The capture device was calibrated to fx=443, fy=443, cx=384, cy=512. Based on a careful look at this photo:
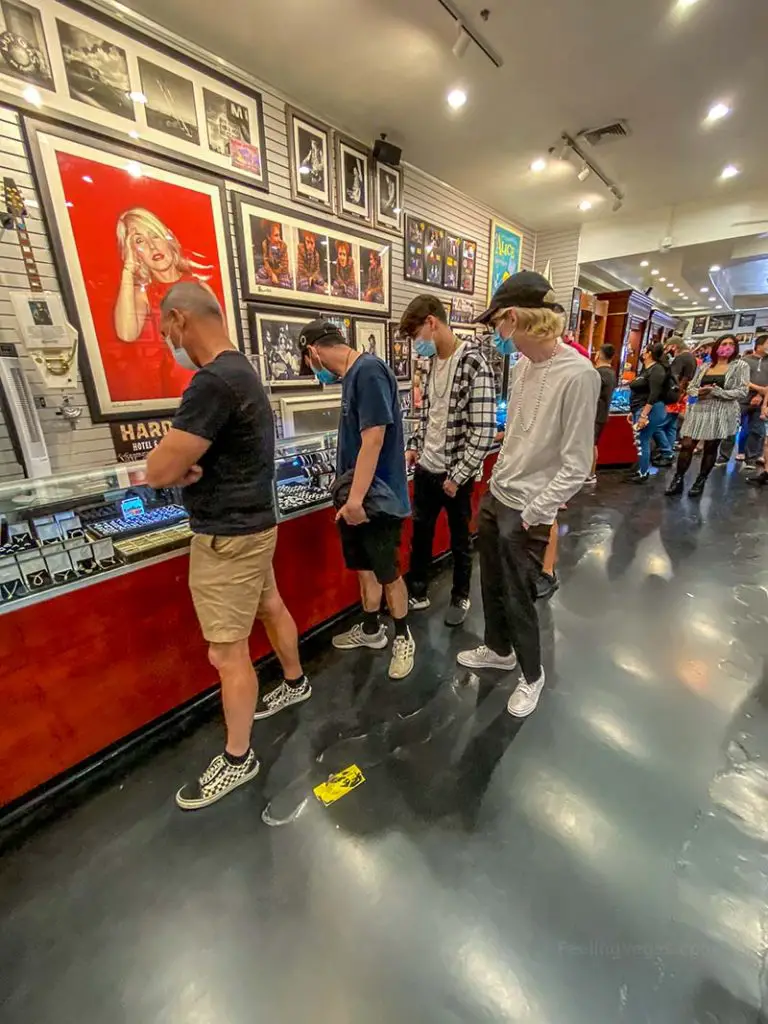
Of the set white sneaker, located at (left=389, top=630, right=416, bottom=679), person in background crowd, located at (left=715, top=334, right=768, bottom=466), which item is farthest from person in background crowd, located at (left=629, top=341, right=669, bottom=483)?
white sneaker, located at (left=389, top=630, right=416, bottom=679)

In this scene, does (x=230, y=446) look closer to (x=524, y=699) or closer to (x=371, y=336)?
(x=524, y=699)

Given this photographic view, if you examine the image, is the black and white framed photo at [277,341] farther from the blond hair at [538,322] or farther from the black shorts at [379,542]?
the blond hair at [538,322]

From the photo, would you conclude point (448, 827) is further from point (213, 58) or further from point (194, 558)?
point (213, 58)

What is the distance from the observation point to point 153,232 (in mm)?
2756

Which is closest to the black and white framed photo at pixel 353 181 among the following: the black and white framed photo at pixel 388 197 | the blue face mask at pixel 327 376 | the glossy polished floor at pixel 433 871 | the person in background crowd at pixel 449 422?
the black and white framed photo at pixel 388 197

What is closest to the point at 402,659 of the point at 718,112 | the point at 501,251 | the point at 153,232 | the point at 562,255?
the point at 153,232

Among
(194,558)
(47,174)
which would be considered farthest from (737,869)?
(47,174)

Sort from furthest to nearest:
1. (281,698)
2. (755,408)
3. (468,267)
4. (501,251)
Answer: (501,251)
(755,408)
(468,267)
(281,698)

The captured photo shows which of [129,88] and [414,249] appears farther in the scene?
[414,249]

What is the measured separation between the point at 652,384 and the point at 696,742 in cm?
498

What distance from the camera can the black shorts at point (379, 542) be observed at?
1982mm

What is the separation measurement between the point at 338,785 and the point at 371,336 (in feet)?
12.9

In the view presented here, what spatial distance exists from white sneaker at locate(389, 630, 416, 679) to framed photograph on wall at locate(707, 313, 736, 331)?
18323 mm

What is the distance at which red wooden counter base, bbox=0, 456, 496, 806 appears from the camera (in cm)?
152
